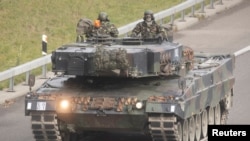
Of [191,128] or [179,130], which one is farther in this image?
[191,128]

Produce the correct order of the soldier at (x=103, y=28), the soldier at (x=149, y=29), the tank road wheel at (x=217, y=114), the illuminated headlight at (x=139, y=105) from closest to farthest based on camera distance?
the illuminated headlight at (x=139, y=105)
the soldier at (x=149, y=29)
the soldier at (x=103, y=28)
the tank road wheel at (x=217, y=114)

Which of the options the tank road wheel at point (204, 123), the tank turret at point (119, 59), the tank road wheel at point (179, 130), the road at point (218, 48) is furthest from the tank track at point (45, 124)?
the tank road wheel at point (204, 123)

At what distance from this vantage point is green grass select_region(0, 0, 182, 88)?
1436 inches

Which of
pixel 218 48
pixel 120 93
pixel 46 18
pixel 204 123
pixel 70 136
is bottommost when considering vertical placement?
pixel 70 136

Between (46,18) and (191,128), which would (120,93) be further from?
(46,18)

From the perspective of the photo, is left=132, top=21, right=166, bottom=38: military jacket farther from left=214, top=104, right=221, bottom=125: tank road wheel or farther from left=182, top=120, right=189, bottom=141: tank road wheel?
left=214, top=104, right=221, bottom=125: tank road wheel

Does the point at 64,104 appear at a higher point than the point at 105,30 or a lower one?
lower

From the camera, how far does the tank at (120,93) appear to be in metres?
23.9

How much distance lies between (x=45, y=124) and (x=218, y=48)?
14187mm

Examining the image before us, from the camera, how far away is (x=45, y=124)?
79.5 feet

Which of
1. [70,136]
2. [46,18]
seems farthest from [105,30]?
[46,18]

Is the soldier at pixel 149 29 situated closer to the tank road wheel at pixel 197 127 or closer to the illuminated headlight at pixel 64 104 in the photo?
the tank road wheel at pixel 197 127

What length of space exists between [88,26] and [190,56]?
8.33 ft

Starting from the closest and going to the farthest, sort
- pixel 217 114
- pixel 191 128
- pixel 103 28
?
pixel 191 128 → pixel 103 28 → pixel 217 114
